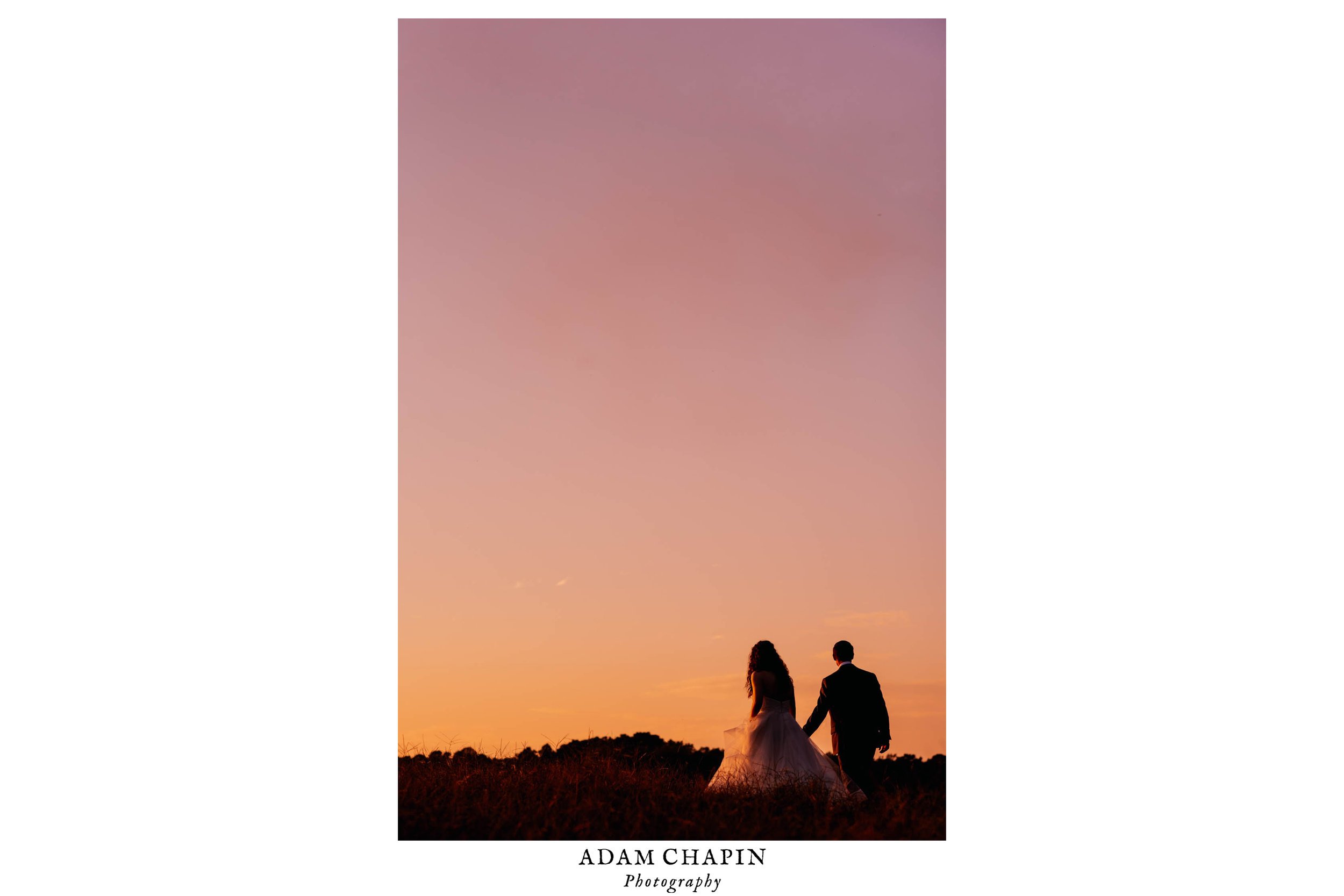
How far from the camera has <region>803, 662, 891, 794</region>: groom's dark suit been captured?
10281 mm

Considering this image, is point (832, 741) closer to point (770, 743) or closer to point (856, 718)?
point (856, 718)

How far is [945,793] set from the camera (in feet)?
32.7

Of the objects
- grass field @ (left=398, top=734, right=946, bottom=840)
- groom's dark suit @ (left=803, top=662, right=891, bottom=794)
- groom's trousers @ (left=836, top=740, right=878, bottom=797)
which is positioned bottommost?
grass field @ (left=398, top=734, right=946, bottom=840)

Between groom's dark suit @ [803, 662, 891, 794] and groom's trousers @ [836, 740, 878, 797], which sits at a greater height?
groom's dark suit @ [803, 662, 891, 794]

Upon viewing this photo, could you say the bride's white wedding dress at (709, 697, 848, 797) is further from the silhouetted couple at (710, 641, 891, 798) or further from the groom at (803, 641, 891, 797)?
the groom at (803, 641, 891, 797)

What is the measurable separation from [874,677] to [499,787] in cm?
387

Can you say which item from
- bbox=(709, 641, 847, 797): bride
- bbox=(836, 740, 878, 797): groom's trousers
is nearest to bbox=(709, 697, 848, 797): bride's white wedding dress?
bbox=(709, 641, 847, 797): bride

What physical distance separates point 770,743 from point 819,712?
0.59 metres

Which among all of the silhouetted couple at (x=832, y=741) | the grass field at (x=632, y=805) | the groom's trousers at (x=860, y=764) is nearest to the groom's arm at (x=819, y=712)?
the silhouetted couple at (x=832, y=741)

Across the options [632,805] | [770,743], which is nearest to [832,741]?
[770,743]

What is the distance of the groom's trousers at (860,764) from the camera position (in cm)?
1030

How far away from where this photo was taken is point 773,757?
10359mm
